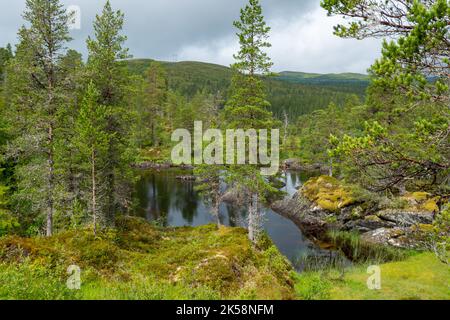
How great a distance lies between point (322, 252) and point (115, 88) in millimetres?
22258

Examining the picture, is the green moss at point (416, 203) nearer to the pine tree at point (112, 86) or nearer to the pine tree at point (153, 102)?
the pine tree at point (112, 86)

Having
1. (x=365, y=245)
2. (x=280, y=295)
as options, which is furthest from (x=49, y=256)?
(x=365, y=245)

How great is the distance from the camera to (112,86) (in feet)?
68.8

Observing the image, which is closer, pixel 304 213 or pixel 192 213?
pixel 304 213

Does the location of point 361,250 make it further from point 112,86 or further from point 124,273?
point 112,86

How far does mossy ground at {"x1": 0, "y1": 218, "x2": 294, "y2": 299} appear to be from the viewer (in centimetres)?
860

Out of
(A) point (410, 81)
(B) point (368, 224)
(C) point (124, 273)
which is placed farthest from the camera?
(B) point (368, 224)

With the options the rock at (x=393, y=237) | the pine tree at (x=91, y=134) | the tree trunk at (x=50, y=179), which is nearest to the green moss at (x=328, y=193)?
the rock at (x=393, y=237)

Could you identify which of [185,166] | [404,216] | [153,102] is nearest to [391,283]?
[404,216]

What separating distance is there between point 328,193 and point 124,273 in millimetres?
28681

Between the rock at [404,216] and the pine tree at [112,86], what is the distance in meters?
24.2

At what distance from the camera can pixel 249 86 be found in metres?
22.1

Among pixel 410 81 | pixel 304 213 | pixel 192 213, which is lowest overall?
pixel 192 213
